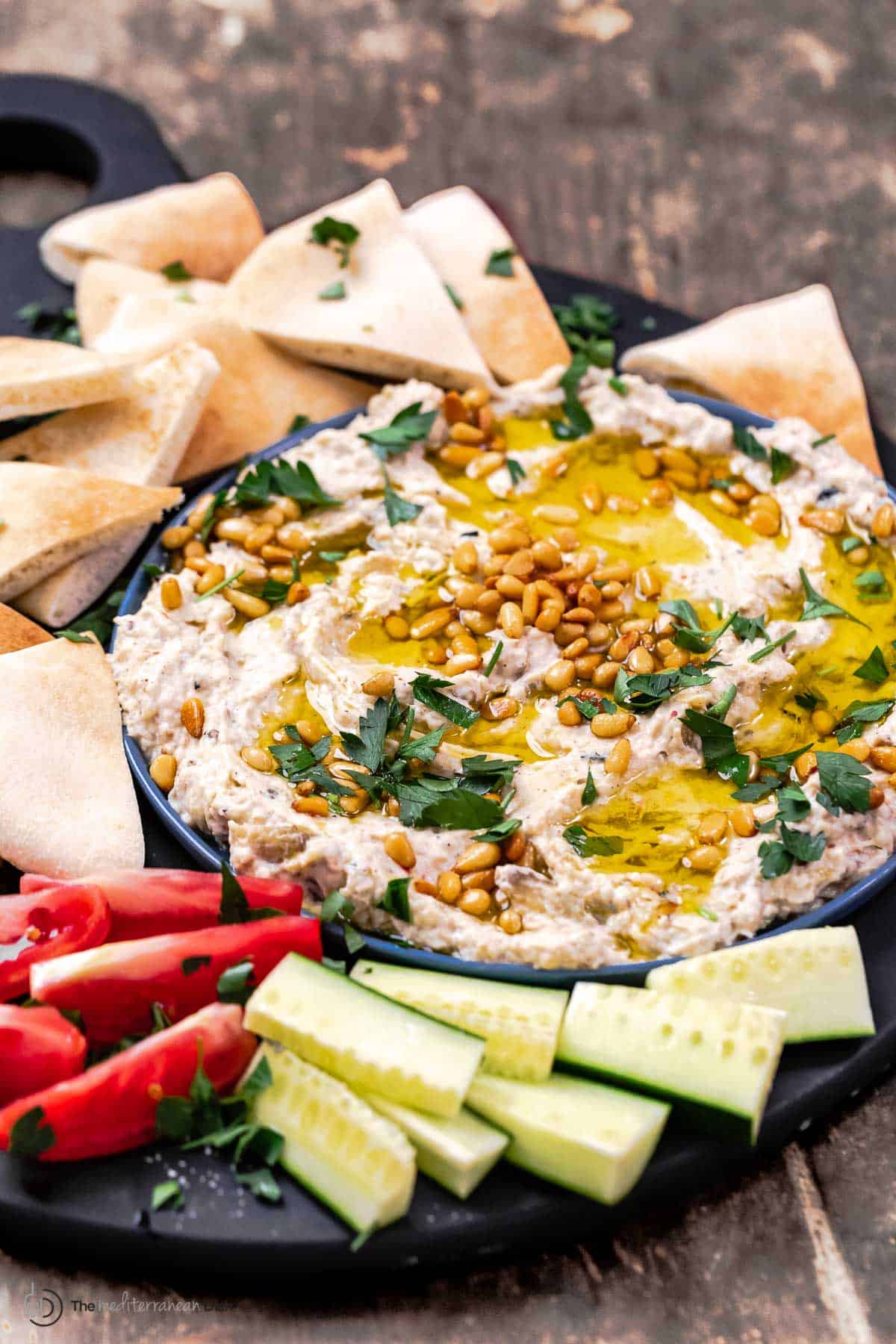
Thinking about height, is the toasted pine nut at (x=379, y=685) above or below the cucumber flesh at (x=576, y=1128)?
above

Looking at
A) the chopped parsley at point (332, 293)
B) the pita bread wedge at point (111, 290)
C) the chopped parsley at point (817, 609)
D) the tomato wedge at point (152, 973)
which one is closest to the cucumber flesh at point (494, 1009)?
the tomato wedge at point (152, 973)

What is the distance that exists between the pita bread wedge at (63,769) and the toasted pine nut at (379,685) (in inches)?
28.7

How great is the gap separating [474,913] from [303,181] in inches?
170

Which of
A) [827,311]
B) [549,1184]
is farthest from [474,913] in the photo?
[827,311]

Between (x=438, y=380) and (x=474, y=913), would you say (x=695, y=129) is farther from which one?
(x=474, y=913)

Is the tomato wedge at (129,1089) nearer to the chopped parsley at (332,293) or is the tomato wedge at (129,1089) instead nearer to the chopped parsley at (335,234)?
the chopped parsley at (332,293)

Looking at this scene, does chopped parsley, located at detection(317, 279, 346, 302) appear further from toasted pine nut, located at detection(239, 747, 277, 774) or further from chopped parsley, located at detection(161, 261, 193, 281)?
toasted pine nut, located at detection(239, 747, 277, 774)

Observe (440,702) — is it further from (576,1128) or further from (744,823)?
(576,1128)

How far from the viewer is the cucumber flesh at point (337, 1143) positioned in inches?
113

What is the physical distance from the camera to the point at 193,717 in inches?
150

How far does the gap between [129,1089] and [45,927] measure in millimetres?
533

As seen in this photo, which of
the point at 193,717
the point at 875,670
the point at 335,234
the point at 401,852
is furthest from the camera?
the point at 335,234

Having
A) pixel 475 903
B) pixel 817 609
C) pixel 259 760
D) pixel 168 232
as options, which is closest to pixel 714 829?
pixel 475 903

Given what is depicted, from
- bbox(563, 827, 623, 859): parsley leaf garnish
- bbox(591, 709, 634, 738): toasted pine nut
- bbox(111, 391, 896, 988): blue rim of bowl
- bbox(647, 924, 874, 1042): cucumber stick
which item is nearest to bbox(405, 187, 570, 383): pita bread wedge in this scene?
bbox(111, 391, 896, 988): blue rim of bowl
